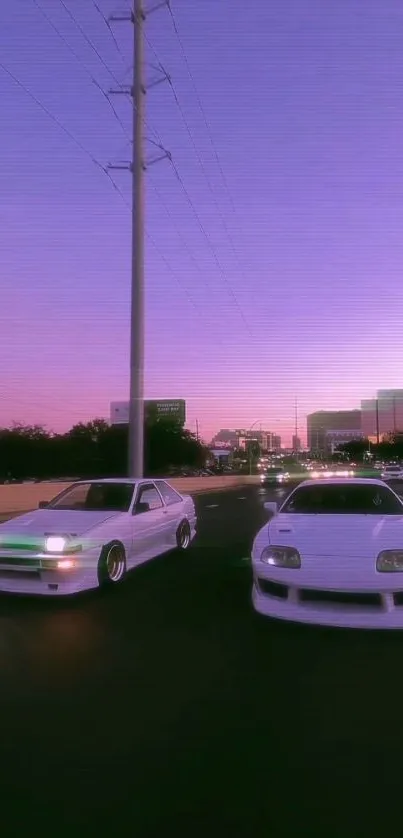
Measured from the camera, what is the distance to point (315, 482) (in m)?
8.08

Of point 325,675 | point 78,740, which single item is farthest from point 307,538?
point 78,740

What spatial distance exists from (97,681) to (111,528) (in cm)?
312

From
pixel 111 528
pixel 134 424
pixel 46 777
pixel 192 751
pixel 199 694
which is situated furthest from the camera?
pixel 134 424

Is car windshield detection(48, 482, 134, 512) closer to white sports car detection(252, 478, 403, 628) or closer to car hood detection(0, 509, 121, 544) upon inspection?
car hood detection(0, 509, 121, 544)

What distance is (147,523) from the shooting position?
8.95 m

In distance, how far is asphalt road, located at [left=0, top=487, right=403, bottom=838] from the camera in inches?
119

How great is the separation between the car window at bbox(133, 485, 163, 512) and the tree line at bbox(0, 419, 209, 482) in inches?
1582

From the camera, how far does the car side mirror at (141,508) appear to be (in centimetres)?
869

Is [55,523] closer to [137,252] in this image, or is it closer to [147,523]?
[147,523]

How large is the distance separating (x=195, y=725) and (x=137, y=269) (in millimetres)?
14395

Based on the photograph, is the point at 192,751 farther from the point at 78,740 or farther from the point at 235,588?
the point at 235,588

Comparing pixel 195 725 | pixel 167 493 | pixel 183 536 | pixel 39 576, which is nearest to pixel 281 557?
pixel 195 725

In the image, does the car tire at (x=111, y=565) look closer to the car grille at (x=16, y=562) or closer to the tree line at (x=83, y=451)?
the car grille at (x=16, y=562)

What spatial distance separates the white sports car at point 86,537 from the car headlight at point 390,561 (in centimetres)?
307
